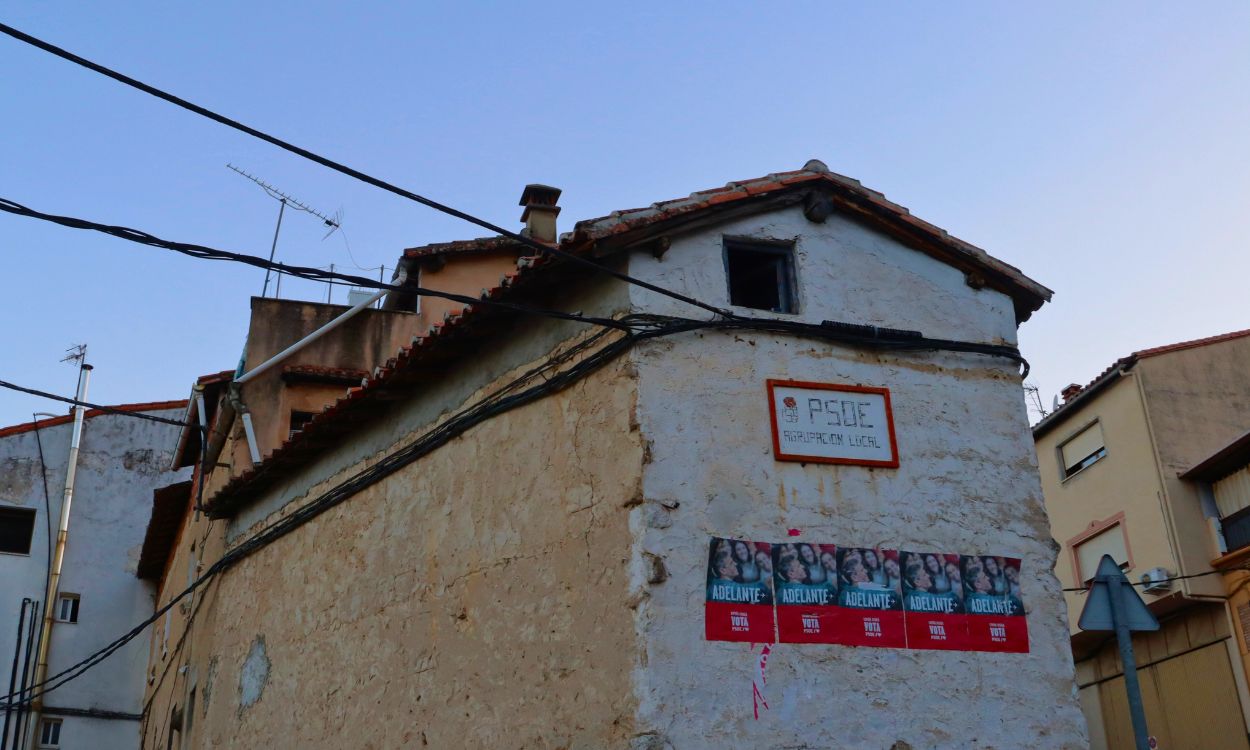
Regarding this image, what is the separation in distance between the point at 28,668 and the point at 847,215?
16142mm

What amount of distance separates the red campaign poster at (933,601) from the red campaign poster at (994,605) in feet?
0.24

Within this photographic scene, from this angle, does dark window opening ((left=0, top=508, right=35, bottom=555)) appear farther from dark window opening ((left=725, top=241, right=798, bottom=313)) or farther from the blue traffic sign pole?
the blue traffic sign pole

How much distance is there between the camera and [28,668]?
757 inches

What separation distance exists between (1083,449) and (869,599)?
1421cm

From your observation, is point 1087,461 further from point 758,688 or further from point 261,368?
point 758,688

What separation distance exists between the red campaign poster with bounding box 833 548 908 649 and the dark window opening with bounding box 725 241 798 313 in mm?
1902

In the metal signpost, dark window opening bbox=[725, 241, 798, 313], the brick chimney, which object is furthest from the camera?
the brick chimney

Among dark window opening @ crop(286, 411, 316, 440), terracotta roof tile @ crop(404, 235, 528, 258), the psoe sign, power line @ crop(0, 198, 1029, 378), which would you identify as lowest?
the psoe sign

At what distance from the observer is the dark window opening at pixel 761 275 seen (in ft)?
29.1

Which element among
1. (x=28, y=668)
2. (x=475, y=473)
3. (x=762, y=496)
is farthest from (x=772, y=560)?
(x=28, y=668)

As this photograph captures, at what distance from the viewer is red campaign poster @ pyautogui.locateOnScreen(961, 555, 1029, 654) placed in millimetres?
8023

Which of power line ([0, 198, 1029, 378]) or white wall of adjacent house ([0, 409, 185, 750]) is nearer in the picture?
power line ([0, 198, 1029, 378])

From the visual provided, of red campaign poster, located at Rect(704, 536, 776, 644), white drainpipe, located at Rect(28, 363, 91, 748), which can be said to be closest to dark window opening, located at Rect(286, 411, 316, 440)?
white drainpipe, located at Rect(28, 363, 91, 748)

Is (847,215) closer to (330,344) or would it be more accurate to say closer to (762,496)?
(762,496)
